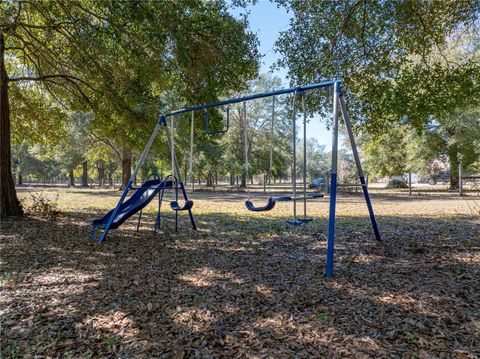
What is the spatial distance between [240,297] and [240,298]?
3 centimetres

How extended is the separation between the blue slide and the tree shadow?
0.35 m

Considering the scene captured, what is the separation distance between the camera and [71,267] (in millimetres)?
4250

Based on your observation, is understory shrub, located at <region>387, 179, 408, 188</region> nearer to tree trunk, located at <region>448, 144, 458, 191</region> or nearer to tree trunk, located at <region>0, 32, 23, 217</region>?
tree trunk, located at <region>448, 144, 458, 191</region>

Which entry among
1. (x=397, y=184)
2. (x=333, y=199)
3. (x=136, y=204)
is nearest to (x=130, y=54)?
(x=136, y=204)

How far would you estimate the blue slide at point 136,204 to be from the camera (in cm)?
582

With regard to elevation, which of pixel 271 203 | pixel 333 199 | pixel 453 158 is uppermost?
pixel 453 158

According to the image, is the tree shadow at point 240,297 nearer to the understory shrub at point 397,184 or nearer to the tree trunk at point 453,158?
the tree trunk at point 453,158

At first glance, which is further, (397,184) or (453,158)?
(397,184)

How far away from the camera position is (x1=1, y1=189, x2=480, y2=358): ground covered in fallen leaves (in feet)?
7.63

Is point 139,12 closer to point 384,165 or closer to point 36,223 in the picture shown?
point 36,223

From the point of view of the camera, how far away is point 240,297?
3.20m

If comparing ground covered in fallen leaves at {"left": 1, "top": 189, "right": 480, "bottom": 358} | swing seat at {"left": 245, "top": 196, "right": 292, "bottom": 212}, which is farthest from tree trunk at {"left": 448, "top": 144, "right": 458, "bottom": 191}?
swing seat at {"left": 245, "top": 196, "right": 292, "bottom": 212}

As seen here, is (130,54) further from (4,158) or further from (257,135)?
(257,135)

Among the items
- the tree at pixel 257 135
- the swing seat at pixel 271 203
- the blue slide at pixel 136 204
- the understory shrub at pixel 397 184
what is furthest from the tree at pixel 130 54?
the understory shrub at pixel 397 184
